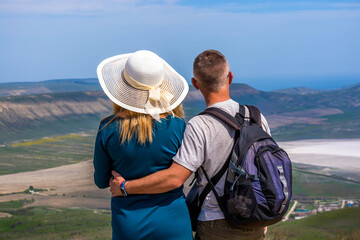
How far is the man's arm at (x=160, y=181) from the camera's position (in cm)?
411

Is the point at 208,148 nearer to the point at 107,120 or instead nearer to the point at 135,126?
the point at 135,126

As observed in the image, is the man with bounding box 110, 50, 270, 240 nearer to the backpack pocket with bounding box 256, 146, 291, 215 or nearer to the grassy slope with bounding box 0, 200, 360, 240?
the backpack pocket with bounding box 256, 146, 291, 215

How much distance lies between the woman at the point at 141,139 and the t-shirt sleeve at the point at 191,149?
0.13m

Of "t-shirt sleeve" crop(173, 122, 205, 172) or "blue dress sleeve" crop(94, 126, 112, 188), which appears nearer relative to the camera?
"t-shirt sleeve" crop(173, 122, 205, 172)

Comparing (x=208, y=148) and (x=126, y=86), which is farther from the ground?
(x=126, y=86)

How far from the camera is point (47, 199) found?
74.4 meters

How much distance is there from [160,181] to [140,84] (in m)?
0.92

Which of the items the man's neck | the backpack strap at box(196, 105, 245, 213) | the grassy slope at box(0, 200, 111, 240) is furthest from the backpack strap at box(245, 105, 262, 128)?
the grassy slope at box(0, 200, 111, 240)

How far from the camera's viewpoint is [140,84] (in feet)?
13.5

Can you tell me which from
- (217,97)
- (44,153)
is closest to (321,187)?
(217,97)

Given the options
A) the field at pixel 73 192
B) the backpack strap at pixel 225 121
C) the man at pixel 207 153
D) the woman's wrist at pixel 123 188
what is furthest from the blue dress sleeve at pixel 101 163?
the field at pixel 73 192

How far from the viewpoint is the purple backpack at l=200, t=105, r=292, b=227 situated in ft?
12.9

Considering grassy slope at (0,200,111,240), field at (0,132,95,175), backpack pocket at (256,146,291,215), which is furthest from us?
field at (0,132,95,175)

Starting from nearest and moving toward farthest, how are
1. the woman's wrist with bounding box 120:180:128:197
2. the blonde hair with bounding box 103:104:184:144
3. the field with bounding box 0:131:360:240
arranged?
1. the blonde hair with bounding box 103:104:184:144
2. the woman's wrist with bounding box 120:180:128:197
3. the field with bounding box 0:131:360:240
